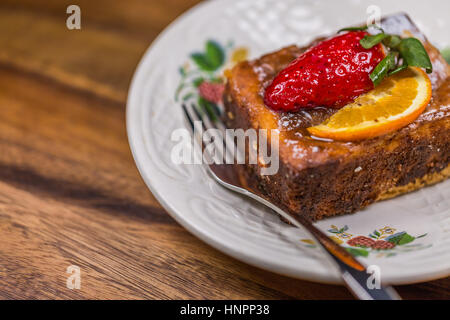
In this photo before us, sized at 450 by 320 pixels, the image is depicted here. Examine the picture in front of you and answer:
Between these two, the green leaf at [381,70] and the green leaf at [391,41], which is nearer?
the green leaf at [381,70]

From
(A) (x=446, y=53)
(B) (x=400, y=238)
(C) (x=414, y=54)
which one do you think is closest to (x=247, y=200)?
(B) (x=400, y=238)

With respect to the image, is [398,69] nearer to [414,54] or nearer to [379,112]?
[414,54]

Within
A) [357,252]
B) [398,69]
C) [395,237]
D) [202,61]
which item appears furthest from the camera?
[202,61]

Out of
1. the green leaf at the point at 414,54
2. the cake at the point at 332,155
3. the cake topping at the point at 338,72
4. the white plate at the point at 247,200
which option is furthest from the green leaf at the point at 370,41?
the white plate at the point at 247,200

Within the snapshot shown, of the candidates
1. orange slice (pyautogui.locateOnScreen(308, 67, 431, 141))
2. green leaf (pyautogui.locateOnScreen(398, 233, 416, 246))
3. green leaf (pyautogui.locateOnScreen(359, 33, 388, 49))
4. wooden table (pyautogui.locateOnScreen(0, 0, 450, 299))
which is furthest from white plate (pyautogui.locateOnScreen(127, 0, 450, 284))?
green leaf (pyautogui.locateOnScreen(359, 33, 388, 49))

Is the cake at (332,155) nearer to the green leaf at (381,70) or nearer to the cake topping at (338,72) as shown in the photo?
the cake topping at (338,72)

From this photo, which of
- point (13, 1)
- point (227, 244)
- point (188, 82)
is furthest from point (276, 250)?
point (13, 1)

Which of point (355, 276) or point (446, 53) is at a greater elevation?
point (446, 53)
